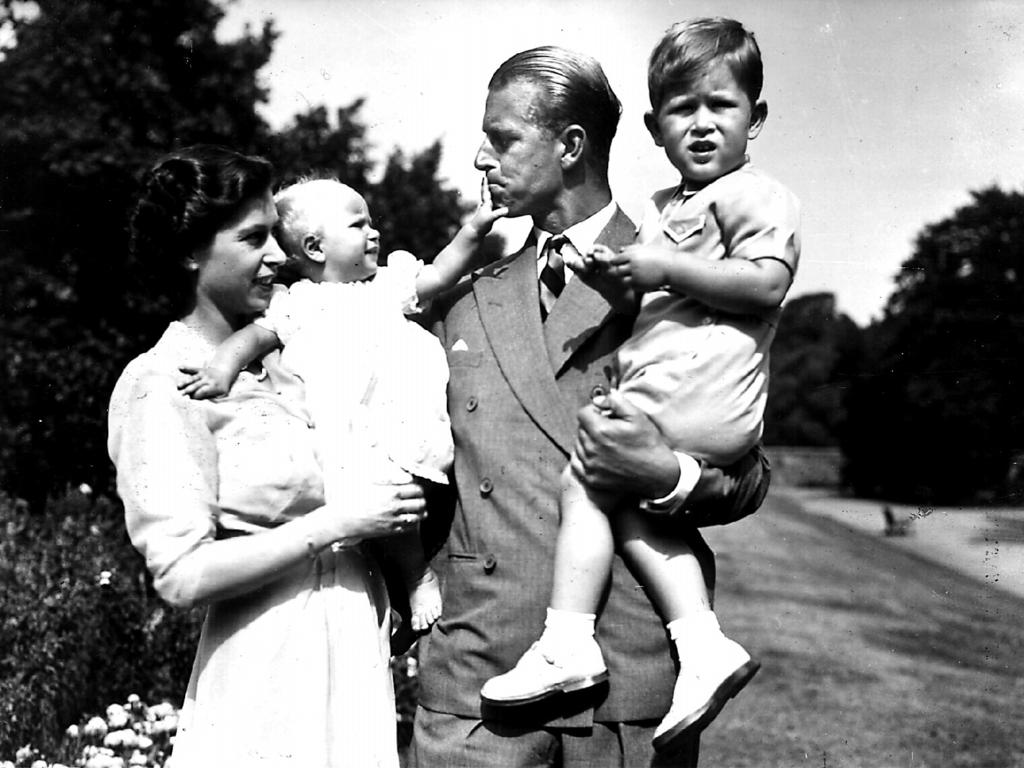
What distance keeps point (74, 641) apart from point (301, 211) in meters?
4.12

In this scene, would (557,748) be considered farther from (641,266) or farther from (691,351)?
(641,266)

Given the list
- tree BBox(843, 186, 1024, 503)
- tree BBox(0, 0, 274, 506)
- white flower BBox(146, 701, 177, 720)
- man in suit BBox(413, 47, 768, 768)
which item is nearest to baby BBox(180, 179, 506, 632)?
man in suit BBox(413, 47, 768, 768)

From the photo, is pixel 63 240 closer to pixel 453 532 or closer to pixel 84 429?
pixel 84 429

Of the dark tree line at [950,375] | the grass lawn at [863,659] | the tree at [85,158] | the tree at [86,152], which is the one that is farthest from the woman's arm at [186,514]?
the dark tree line at [950,375]

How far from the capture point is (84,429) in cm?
1058

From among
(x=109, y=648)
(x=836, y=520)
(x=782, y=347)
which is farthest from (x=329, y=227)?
(x=782, y=347)

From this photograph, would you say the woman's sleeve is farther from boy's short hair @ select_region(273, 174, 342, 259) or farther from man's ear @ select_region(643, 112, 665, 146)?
man's ear @ select_region(643, 112, 665, 146)

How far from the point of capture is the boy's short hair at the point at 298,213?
320 centimetres

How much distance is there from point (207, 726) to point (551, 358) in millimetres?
1240

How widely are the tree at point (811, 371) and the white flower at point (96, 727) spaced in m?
31.0

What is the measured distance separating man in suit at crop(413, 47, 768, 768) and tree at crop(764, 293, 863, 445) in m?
32.5

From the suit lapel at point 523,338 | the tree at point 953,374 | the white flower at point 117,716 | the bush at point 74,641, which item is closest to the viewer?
the suit lapel at point 523,338

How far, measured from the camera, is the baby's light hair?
3199mm

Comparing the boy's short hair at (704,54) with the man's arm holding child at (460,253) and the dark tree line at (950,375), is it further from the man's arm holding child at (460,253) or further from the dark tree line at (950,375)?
the dark tree line at (950,375)
